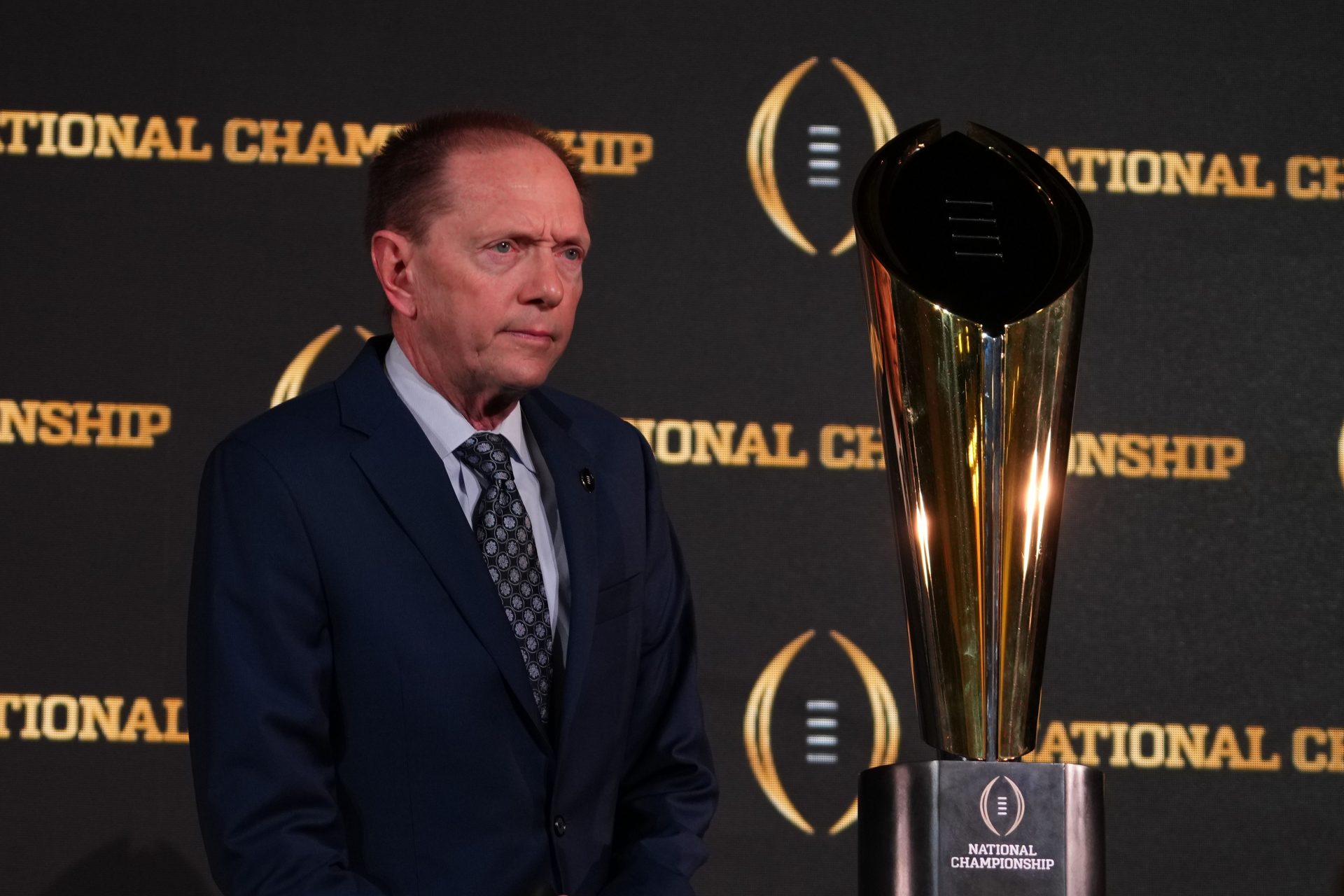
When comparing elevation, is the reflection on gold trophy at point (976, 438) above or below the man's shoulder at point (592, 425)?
below

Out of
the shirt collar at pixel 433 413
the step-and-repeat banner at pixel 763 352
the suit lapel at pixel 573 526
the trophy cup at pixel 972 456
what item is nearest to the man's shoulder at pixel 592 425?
the suit lapel at pixel 573 526

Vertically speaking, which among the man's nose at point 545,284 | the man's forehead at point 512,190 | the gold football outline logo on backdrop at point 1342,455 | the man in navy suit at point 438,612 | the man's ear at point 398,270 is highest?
the gold football outline logo on backdrop at point 1342,455

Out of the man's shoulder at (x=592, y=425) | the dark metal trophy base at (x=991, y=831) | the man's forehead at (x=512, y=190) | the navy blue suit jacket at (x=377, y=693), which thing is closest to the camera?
the dark metal trophy base at (x=991, y=831)

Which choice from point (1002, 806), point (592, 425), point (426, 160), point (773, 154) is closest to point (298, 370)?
point (773, 154)

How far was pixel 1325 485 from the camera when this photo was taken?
2764 millimetres

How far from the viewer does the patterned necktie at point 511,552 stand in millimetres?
1591

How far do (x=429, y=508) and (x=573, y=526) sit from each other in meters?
0.16

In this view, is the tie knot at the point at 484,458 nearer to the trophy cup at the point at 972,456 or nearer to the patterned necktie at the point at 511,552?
the patterned necktie at the point at 511,552

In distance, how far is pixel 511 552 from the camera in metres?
1.62

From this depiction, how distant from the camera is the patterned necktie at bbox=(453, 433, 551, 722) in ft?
5.22

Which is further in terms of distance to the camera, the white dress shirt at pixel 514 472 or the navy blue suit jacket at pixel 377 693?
the white dress shirt at pixel 514 472

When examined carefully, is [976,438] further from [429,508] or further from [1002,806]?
[429,508]

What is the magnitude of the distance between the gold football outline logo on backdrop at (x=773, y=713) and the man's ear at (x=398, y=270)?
1232mm

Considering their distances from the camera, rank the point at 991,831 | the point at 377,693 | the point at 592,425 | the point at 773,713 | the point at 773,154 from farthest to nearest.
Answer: the point at 773,154 → the point at 773,713 → the point at 592,425 → the point at 377,693 → the point at 991,831
